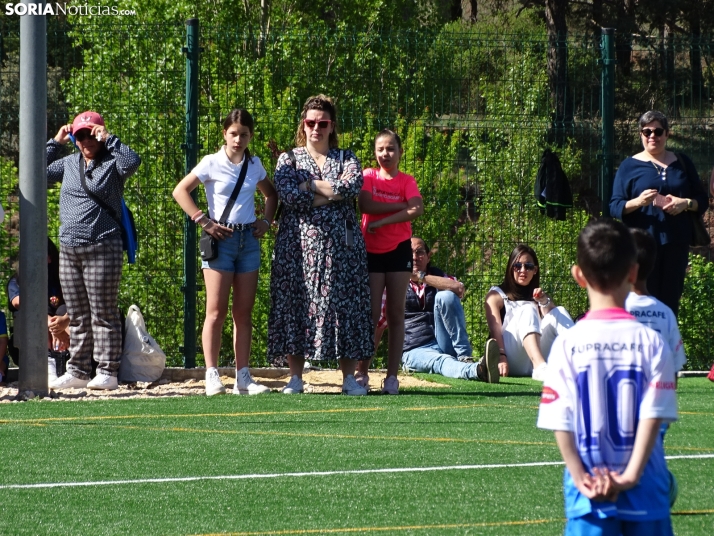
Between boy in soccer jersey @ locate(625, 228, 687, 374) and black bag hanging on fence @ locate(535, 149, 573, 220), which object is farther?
black bag hanging on fence @ locate(535, 149, 573, 220)

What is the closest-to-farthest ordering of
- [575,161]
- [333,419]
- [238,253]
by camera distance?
[333,419] → [238,253] → [575,161]

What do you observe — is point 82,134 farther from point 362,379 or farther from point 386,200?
point 362,379

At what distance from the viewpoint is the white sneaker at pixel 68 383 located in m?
8.71

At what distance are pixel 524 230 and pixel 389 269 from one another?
2.67m

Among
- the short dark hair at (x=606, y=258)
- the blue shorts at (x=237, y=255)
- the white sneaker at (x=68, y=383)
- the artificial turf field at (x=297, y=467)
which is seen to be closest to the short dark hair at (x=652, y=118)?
the artificial turf field at (x=297, y=467)

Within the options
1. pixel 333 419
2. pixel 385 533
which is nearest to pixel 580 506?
pixel 385 533

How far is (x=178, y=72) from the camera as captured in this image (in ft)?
34.8

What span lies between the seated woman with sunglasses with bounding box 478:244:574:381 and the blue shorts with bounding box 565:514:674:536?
646 centimetres

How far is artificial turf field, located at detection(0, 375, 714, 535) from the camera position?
4.26 m

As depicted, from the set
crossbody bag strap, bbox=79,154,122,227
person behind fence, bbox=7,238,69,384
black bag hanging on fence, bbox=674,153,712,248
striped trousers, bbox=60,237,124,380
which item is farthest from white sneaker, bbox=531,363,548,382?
person behind fence, bbox=7,238,69,384

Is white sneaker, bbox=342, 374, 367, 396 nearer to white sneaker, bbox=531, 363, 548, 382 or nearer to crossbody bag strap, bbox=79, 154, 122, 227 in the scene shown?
white sneaker, bbox=531, 363, 548, 382

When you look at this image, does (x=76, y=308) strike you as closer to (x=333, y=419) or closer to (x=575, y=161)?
(x=333, y=419)

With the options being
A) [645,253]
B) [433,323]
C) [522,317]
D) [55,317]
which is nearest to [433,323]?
[433,323]

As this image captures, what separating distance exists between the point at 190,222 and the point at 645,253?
647cm
